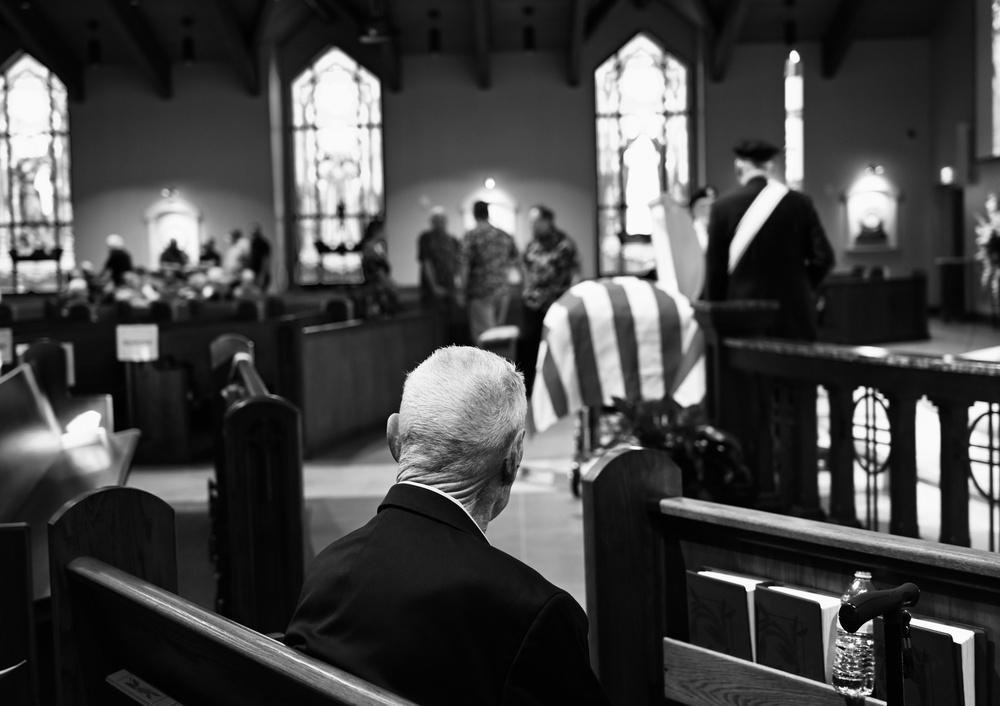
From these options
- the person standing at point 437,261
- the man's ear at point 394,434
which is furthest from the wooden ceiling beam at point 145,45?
the man's ear at point 394,434

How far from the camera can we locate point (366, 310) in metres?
9.14

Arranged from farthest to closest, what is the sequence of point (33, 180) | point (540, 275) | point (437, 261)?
point (33, 180), point (437, 261), point (540, 275)

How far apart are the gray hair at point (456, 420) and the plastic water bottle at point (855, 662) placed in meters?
0.58

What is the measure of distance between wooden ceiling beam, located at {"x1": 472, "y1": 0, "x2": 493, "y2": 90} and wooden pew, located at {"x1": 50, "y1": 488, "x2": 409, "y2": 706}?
14490mm

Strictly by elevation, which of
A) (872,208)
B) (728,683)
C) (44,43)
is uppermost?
(44,43)

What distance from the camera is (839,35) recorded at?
56.1 ft

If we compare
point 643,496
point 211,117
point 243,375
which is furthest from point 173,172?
point 643,496

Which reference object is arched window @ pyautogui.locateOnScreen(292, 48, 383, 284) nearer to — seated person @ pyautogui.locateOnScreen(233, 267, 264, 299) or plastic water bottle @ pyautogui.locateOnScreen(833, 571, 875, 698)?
seated person @ pyautogui.locateOnScreen(233, 267, 264, 299)

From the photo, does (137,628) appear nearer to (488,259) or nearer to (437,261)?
(488,259)

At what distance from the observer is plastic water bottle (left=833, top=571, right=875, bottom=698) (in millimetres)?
1614

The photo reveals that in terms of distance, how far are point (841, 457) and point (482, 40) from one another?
13.8 m

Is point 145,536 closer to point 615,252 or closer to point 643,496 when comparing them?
point 643,496

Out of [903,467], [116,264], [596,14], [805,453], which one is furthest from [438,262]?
[903,467]

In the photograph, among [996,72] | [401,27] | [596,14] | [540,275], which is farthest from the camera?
[596,14]
